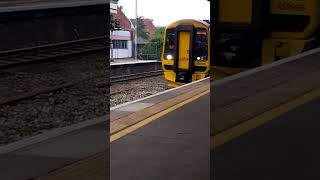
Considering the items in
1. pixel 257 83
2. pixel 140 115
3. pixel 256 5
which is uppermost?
pixel 256 5

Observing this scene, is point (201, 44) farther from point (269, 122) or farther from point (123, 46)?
point (123, 46)

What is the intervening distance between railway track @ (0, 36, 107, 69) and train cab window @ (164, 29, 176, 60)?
2.59 m

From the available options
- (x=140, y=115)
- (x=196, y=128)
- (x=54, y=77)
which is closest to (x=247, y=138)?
(x=196, y=128)

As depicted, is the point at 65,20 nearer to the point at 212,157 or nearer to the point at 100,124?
the point at 100,124

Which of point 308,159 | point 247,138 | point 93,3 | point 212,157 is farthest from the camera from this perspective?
point 93,3

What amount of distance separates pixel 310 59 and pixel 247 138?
10.4 ft

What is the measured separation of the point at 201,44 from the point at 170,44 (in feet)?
4.61

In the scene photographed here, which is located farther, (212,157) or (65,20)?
(65,20)

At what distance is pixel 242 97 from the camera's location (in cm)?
679

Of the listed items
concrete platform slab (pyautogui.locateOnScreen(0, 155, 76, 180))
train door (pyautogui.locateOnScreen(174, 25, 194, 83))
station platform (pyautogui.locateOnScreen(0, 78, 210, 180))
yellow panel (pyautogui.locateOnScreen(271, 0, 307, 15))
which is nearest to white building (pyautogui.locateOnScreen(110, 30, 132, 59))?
train door (pyautogui.locateOnScreen(174, 25, 194, 83))

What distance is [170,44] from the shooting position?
18094 millimetres

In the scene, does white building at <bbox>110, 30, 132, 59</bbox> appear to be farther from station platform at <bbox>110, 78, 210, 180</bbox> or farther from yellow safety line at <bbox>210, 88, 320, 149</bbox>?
yellow safety line at <bbox>210, 88, 320, 149</bbox>

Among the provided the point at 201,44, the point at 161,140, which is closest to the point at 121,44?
the point at 201,44

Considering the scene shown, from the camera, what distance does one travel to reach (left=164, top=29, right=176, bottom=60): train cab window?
58.6 feet
